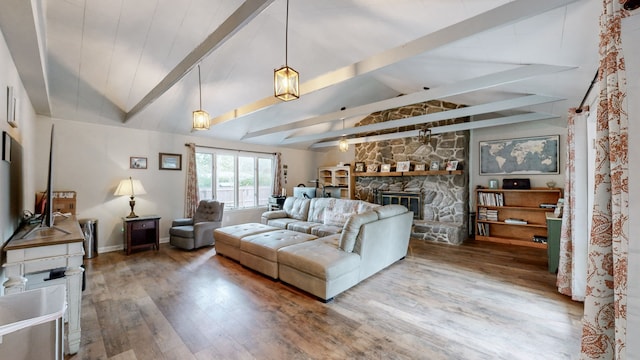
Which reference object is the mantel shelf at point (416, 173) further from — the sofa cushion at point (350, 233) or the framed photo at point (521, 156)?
the sofa cushion at point (350, 233)

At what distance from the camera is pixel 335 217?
4.75 metres

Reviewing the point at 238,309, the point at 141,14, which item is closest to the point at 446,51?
the point at 141,14

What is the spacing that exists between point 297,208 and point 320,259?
9.32 ft

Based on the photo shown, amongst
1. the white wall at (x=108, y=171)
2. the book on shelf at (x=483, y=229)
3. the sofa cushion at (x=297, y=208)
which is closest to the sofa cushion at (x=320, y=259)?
the sofa cushion at (x=297, y=208)

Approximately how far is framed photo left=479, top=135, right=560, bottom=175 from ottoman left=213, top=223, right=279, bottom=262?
5029 millimetres

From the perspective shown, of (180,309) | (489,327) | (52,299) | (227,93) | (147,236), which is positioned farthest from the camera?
(147,236)

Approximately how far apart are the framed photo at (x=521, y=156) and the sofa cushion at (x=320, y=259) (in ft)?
14.6

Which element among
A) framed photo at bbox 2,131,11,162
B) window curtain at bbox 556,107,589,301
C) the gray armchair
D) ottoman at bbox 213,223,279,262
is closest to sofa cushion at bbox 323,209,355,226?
ottoman at bbox 213,223,279,262

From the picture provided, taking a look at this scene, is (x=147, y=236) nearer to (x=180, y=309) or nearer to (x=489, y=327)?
(x=180, y=309)

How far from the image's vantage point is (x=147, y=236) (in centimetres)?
468

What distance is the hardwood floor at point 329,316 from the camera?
1929 millimetres

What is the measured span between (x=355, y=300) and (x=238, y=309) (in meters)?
1.21

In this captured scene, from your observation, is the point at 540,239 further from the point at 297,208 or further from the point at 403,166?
the point at 297,208

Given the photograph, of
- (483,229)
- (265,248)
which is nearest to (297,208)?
(265,248)
